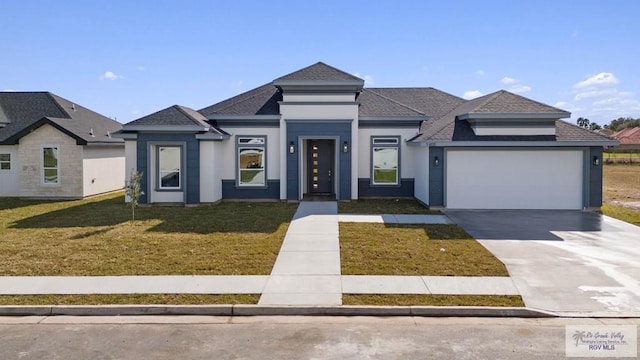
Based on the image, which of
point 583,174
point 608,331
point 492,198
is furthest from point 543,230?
point 608,331

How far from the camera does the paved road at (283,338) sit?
6.09m

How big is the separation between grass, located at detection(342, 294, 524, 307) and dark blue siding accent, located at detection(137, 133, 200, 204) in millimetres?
12233

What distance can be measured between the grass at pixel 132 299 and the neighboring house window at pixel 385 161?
13911mm

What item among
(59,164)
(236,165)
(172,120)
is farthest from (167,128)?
(59,164)

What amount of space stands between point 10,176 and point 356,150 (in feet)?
53.6

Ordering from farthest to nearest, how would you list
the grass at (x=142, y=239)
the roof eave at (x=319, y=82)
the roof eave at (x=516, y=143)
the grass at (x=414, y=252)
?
the roof eave at (x=319, y=82) → the roof eave at (x=516, y=143) → the grass at (x=142, y=239) → the grass at (x=414, y=252)

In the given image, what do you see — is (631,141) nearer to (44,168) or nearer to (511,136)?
(511,136)

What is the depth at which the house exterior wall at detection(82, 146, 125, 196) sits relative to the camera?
74.0 feet

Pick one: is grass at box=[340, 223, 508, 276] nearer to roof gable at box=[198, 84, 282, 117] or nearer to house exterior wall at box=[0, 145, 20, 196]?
roof gable at box=[198, 84, 282, 117]

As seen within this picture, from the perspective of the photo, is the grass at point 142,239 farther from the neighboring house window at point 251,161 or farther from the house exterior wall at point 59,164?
the house exterior wall at point 59,164

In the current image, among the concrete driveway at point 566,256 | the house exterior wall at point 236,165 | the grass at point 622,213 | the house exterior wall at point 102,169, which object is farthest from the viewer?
the house exterior wall at point 102,169

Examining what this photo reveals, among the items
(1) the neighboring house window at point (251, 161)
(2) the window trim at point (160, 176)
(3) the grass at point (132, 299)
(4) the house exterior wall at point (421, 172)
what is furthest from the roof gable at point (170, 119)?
(3) the grass at point (132, 299)

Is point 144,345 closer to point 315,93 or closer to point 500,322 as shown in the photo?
point 500,322

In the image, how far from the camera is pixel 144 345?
20.8 feet
